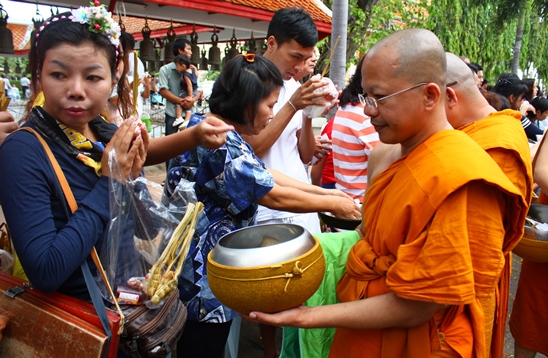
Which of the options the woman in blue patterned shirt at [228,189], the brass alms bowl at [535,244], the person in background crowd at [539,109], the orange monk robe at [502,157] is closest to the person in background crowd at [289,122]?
the woman in blue patterned shirt at [228,189]

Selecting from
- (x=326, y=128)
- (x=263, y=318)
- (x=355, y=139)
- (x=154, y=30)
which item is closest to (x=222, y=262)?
(x=263, y=318)

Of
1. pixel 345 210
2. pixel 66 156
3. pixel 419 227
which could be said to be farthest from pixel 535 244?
pixel 66 156

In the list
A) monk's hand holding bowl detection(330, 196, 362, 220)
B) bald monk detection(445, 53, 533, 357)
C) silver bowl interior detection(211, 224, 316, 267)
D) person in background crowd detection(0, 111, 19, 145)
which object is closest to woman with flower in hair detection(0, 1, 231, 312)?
person in background crowd detection(0, 111, 19, 145)

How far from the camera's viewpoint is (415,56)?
1427 mm

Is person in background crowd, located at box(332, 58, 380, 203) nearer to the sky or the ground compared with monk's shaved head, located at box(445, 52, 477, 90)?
nearer to the ground

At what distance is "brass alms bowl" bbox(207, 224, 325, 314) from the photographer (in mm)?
1309

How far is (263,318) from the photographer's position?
1.37 meters

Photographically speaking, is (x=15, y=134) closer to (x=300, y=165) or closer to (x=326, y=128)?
(x=300, y=165)

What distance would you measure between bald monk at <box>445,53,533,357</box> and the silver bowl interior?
0.57 meters

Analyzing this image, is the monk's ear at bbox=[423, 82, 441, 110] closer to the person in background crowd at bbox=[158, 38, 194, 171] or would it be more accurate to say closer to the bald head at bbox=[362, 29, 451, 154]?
the bald head at bbox=[362, 29, 451, 154]

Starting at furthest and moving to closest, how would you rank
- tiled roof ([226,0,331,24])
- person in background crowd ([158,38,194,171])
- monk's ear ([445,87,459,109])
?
person in background crowd ([158,38,194,171]) → tiled roof ([226,0,331,24]) → monk's ear ([445,87,459,109])

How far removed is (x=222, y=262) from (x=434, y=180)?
0.73 m

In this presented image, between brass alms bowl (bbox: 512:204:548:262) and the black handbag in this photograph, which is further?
brass alms bowl (bbox: 512:204:548:262)

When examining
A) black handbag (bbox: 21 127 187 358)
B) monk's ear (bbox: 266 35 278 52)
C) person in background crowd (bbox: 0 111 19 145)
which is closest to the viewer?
black handbag (bbox: 21 127 187 358)
